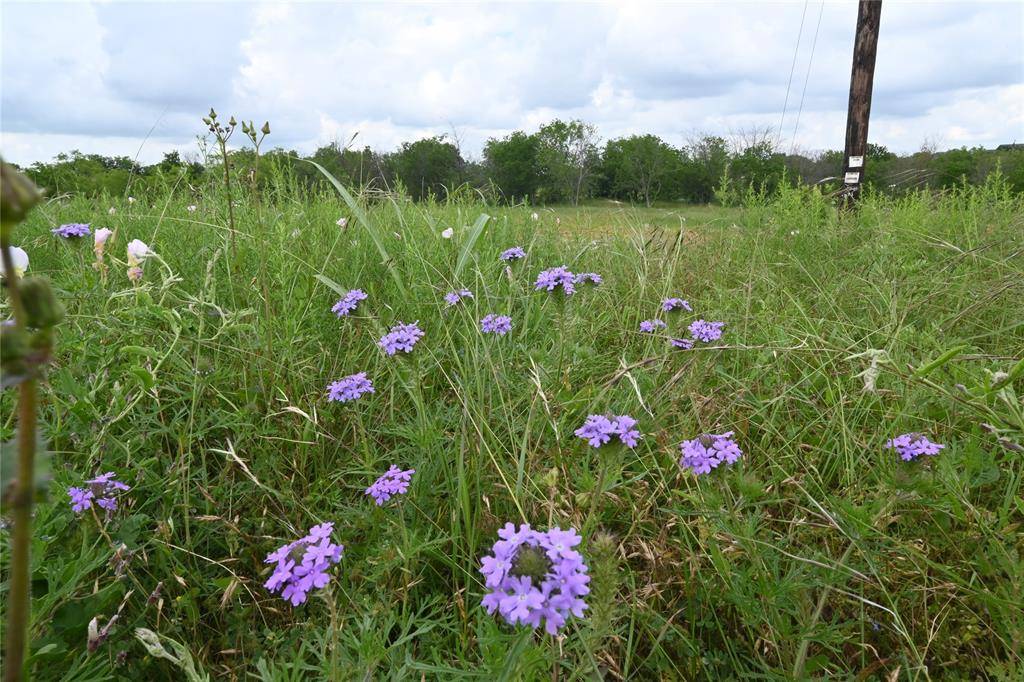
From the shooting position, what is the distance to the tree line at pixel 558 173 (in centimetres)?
478

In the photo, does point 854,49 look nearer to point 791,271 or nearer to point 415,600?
point 791,271

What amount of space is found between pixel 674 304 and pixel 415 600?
1.41 metres

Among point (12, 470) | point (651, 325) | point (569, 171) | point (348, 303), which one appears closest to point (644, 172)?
point (569, 171)

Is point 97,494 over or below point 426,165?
below

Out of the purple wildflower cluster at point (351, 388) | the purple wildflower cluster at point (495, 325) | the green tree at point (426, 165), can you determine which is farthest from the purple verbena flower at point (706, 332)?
the green tree at point (426, 165)

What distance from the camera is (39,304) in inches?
14.7

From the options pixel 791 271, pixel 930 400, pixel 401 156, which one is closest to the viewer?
pixel 930 400

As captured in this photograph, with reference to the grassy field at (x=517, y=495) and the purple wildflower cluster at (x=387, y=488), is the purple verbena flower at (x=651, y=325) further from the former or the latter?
the purple wildflower cluster at (x=387, y=488)

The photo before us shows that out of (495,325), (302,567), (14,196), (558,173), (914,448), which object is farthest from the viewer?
(558,173)

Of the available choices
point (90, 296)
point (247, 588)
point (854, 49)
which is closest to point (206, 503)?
point (247, 588)

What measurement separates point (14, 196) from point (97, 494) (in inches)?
53.2

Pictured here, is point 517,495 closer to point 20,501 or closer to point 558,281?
point 558,281

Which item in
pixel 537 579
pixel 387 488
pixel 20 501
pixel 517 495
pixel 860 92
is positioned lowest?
pixel 517 495

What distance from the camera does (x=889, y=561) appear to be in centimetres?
148
